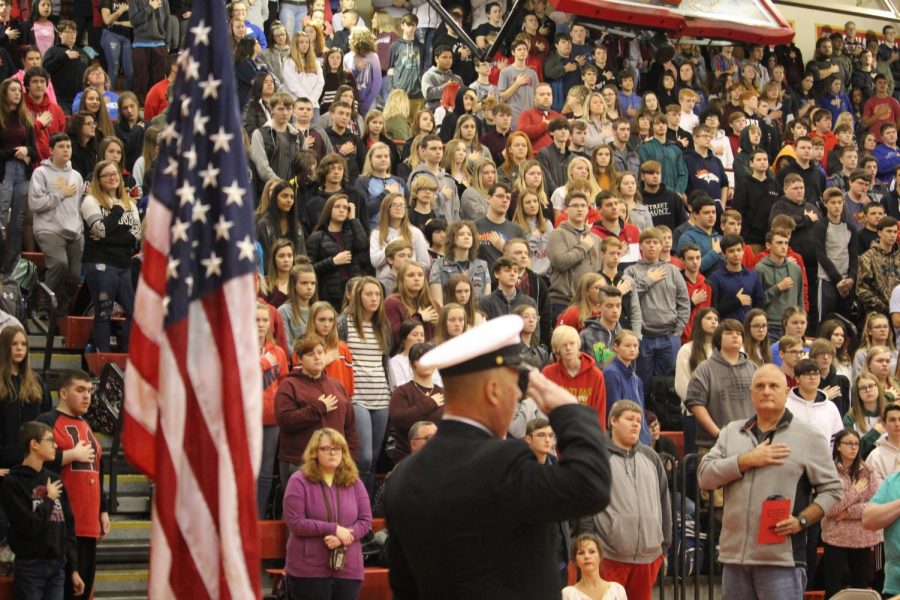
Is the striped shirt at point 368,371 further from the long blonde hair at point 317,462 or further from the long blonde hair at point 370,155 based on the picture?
the long blonde hair at point 370,155

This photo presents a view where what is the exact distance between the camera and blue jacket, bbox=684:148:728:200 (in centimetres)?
1775

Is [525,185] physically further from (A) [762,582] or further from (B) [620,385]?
(A) [762,582]

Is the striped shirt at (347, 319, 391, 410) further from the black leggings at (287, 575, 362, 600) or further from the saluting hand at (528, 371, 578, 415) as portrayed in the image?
the saluting hand at (528, 371, 578, 415)

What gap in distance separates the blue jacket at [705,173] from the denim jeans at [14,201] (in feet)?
26.1

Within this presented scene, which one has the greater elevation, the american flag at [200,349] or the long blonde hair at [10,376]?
the american flag at [200,349]

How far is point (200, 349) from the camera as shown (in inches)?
181

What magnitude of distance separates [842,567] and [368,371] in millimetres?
3913

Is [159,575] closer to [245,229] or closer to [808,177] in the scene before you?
[245,229]

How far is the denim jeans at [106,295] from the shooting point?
1202 cm

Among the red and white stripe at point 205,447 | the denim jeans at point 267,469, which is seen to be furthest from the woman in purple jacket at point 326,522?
the red and white stripe at point 205,447

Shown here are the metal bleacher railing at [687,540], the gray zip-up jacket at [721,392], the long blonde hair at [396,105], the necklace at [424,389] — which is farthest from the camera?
the long blonde hair at [396,105]

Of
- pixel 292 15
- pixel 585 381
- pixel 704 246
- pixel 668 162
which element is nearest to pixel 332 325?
pixel 585 381

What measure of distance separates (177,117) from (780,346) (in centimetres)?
885

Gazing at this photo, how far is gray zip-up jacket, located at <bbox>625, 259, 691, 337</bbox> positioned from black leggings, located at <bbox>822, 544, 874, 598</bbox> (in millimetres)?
3179
